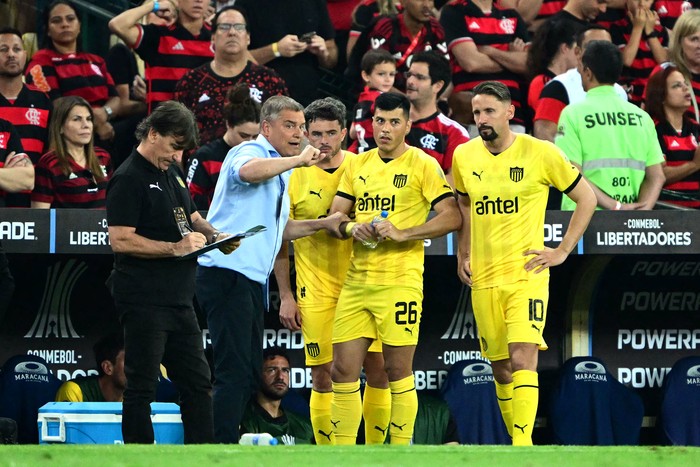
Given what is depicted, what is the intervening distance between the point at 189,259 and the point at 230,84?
10.4ft

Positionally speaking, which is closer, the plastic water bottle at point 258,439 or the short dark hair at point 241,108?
the plastic water bottle at point 258,439

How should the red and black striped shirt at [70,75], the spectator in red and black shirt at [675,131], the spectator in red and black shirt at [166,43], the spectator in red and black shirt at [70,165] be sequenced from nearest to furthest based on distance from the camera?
the spectator in red and black shirt at [70,165] < the spectator in red and black shirt at [675,131] < the spectator in red and black shirt at [166,43] < the red and black striped shirt at [70,75]

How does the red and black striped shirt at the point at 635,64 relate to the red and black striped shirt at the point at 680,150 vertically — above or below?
above

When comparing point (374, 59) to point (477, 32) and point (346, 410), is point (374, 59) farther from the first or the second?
point (346, 410)

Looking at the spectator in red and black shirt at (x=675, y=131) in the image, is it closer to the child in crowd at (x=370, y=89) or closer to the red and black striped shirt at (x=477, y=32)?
the red and black striped shirt at (x=477, y=32)

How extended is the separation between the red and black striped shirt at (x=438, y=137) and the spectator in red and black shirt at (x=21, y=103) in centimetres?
272

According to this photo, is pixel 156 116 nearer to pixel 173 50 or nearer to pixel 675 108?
pixel 173 50

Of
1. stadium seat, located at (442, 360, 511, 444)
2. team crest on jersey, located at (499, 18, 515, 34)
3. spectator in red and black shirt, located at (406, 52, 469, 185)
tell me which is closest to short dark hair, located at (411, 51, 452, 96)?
spectator in red and black shirt, located at (406, 52, 469, 185)

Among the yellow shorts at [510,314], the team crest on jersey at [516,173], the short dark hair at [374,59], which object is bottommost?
the yellow shorts at [510,314]

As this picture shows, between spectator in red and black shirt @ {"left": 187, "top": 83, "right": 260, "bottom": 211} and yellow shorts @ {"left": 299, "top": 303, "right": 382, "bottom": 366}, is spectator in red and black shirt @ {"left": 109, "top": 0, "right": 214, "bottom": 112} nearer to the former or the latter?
spectator in red and black shirt @ {"left": 187, "top": 83, "right": 260, "bottom": 211}

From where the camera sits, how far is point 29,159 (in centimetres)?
927

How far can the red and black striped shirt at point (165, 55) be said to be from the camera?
34.5 ft

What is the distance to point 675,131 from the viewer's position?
1041cm

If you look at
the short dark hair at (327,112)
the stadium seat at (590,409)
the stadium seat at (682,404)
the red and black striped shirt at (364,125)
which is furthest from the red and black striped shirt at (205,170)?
the stadium seat at (682,404)
